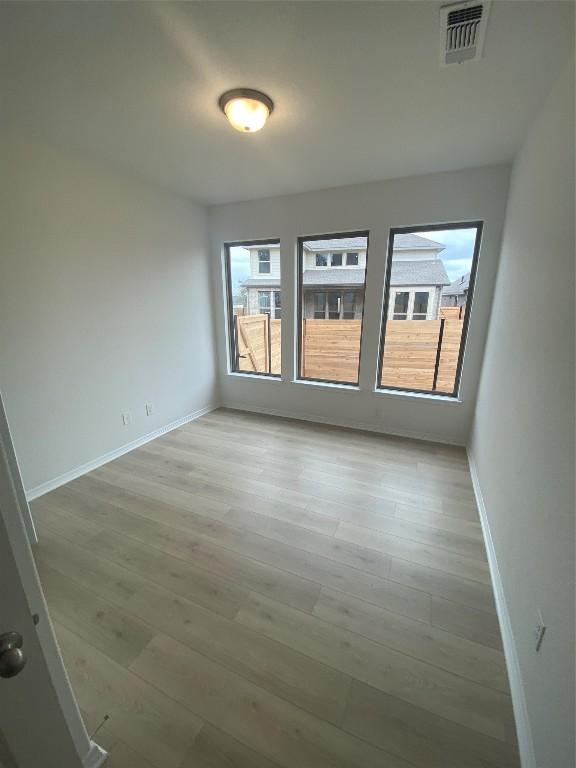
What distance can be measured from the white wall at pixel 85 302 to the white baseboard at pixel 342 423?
100 centimetres

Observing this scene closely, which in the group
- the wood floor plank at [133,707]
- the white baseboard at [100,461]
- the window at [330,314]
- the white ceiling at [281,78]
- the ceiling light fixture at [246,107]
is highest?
the white ceiling at [281,78]

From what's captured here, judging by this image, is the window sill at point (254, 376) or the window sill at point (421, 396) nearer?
the window sill at point (421, 396)

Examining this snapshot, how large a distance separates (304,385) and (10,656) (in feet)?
10.9

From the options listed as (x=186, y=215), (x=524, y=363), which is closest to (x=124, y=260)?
(x=186, y=215)

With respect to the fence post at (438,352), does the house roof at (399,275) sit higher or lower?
higher

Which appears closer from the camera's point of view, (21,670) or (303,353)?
(21,670)

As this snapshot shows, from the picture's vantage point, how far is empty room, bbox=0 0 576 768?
1.08m

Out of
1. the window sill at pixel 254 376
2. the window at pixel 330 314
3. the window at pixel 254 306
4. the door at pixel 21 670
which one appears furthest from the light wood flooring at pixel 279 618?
the window at pixel 254 306

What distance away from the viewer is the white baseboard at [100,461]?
2.37 m

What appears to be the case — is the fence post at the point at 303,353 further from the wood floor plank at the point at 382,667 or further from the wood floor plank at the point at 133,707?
the wood floor plank at the point at 133,707

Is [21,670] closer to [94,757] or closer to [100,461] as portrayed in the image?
[94,757]

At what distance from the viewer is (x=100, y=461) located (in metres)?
2.80

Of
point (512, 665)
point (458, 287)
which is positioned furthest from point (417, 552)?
point (458, 287)

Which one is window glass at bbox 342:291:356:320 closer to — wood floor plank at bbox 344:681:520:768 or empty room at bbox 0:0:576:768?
empty room at bbox 0:0:576:768
